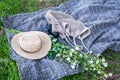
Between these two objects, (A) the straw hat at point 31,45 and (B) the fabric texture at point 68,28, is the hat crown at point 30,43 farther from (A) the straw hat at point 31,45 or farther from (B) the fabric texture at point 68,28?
(B) the fabric texture at point 68,28

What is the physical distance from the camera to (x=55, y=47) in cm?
349

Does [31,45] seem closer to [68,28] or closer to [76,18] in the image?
[68,28]

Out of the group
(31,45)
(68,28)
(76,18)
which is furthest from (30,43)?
(76,18)

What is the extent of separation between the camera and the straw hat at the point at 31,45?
3410mm

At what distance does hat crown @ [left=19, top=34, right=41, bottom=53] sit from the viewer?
3.40 metres

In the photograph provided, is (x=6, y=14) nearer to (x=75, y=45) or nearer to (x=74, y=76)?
(x=75, y=45)

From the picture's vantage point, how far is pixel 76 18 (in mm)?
3992

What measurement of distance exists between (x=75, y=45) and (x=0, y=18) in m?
0.98

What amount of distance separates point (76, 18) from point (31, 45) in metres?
0.84

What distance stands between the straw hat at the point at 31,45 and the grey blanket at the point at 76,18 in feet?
0.20

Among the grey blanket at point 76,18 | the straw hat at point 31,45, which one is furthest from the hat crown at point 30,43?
the grey blanket at point 76,18

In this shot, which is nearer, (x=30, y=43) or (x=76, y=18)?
(x=30, y=43)

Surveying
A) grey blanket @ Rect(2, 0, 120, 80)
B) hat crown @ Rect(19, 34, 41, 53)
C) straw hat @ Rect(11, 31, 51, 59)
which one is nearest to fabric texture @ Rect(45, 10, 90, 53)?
grey blanket @ Rect(2, 0, 120, 80)

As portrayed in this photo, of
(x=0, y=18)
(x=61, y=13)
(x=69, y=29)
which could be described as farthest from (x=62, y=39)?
(x=0, y=18)
